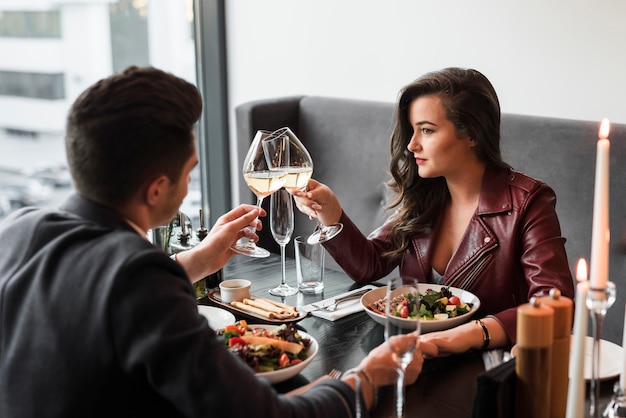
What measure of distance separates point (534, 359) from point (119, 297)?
0.64 meters

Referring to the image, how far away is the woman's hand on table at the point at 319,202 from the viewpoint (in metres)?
2.23

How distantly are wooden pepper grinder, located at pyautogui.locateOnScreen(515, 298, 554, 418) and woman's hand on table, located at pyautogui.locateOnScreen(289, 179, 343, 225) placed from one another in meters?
1.01

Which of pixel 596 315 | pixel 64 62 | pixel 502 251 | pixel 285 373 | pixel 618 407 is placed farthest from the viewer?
pixel 64 62

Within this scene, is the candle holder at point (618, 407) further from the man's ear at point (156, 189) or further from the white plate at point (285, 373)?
the man's ear at point (156, 189)

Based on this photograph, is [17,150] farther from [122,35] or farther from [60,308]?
[60,308]

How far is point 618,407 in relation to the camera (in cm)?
137

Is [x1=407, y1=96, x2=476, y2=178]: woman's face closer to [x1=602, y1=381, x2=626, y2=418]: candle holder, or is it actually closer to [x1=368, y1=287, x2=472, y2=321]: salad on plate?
[x1=368, y1=287, x2=472, y2=321]: salad on plate

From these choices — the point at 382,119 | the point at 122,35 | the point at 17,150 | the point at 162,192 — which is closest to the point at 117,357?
the point at 162,192

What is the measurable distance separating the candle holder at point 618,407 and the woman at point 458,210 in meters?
0.58

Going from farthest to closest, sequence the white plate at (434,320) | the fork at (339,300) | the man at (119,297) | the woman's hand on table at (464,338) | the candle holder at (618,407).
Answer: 1. the fork at (339,300)
2. the white plate at (434,320)
3. the woman's hand on table at (464,338)
4. the candle holder at (618,407)
5. the man at (119,297)

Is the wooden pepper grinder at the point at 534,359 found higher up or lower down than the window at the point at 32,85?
lower down

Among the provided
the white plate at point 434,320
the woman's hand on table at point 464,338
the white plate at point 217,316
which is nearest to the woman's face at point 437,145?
the white plate at point 434,320

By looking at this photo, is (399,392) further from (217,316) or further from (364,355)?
(217,316)

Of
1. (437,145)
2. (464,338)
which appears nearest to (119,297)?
(464,338)
